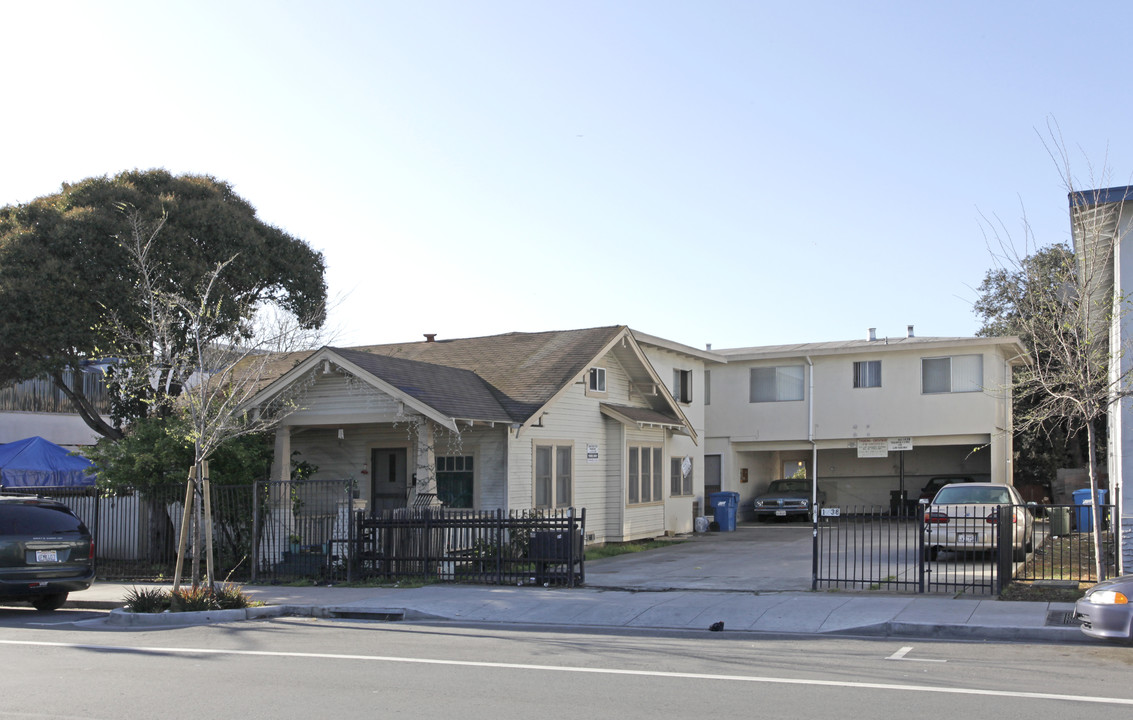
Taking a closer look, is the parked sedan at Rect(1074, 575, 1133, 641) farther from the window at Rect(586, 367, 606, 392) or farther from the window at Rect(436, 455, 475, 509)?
the window at Rect(586, 367, 606, 392)

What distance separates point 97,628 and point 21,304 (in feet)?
26.8

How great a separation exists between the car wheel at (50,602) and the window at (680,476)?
16010mm

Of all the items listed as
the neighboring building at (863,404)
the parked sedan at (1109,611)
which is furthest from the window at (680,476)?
the parked sedan at (1109,611)

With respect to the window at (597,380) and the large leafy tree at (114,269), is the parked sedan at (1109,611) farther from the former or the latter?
the window at (597,380)

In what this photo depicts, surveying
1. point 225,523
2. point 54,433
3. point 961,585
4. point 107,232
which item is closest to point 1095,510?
point 961,585

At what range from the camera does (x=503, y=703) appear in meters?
7.96

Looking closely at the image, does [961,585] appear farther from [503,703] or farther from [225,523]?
[225,523]

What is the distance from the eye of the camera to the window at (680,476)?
91.0ft

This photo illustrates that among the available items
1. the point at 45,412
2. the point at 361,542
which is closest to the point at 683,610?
the point at 361,542

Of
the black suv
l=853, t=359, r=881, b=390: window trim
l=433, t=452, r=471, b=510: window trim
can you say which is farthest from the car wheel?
l=853, t=359, r=881, b=390: window trim

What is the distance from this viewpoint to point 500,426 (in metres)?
20.4

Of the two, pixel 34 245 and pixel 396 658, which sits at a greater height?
pixel 34 245

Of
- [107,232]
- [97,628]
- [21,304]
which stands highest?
[107,232]

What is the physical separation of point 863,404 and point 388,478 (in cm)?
1688
